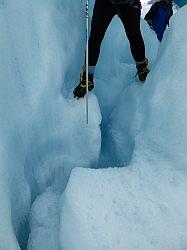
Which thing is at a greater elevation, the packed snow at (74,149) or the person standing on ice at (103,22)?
the person standing on ice at (103,22)

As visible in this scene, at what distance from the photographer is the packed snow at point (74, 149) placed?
3.05m

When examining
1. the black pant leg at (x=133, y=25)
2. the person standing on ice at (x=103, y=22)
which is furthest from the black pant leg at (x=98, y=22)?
the black pant leg at (x=133, y=25)

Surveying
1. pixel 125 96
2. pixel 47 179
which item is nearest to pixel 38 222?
pixel 47 179

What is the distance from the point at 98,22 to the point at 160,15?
2929 mm

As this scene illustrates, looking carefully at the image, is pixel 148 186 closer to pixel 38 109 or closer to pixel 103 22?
pixel 38 109

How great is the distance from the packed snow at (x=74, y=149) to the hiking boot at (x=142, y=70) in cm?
16

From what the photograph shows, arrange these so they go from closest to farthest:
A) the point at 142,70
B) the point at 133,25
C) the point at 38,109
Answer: the point at 38,109 → the point at 133,25 → the point at 142,70

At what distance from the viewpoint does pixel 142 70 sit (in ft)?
13.9

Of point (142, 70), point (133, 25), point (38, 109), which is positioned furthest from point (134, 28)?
point (38, 109)

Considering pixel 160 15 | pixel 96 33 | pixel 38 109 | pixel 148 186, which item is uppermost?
pixel 96 33

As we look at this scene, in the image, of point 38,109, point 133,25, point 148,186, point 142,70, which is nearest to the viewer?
point 148,186

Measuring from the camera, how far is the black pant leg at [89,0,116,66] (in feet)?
12.5

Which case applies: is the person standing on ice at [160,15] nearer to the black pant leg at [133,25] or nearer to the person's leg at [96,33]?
the black pant leg at [133,25]

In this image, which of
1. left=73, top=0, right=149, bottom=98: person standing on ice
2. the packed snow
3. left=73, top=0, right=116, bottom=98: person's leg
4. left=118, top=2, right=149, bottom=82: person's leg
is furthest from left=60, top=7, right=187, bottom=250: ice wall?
left=73, top=0, right=116, bottom=98: person's leg
